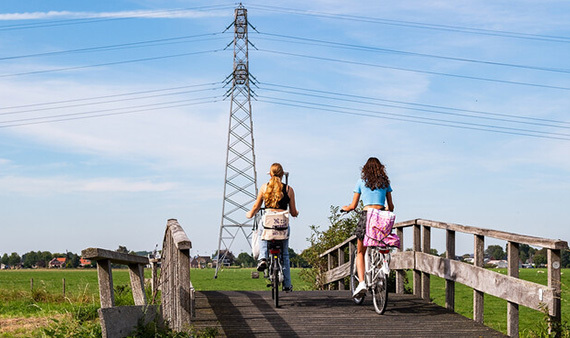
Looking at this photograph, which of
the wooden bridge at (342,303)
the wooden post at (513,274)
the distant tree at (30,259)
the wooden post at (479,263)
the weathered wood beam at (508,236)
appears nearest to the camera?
the wooden bridge at (342,303)

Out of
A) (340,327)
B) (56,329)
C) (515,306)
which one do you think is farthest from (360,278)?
(56,329)

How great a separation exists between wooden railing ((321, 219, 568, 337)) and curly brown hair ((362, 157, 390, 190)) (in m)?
1.18

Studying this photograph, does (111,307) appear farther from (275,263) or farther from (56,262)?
(56,262)

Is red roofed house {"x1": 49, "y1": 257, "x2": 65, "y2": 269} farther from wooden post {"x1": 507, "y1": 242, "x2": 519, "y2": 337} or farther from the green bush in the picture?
wooden post {"x1": 507, "y1": 242, "x2": 519, "y2": 337}

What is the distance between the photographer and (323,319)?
31.3 ft

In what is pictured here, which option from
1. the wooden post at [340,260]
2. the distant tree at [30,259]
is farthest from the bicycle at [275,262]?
the distant tree at [30,259]

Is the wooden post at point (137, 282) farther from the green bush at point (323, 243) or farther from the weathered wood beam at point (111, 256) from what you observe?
the green bush at point (323, 243)

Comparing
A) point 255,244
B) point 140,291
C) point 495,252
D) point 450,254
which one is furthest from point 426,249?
point 495,252

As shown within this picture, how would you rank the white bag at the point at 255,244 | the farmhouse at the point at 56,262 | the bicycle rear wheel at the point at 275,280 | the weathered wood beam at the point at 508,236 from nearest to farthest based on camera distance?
the weathered wood beam at the point at 508,236, the bicycle rear wheel at the point at 275,280, the white bag at the point at 255,244, the farmhouse at the point at 56,262

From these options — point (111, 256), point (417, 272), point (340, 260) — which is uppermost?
point (111, 256)

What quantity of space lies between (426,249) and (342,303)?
5.22 ft

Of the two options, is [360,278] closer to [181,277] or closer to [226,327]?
[226,327]

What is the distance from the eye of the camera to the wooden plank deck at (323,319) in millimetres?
8758

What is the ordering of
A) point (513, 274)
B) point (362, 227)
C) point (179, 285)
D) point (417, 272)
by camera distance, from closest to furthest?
point (179, 285) < point (513, 274) < point (362, 227) < point (417, 272)
